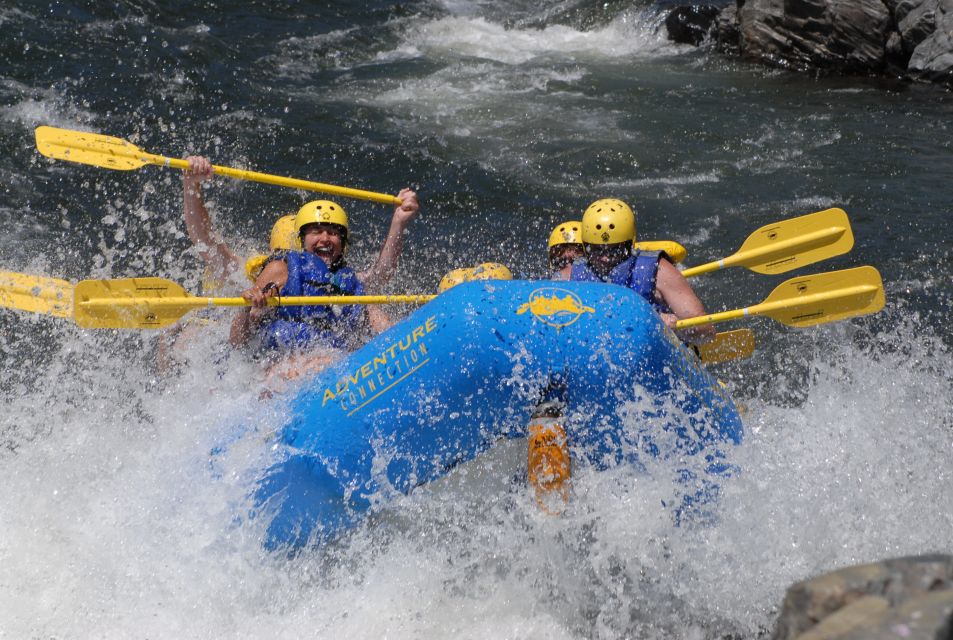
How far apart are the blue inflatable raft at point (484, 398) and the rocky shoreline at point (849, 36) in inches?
348

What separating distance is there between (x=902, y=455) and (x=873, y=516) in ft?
1.96

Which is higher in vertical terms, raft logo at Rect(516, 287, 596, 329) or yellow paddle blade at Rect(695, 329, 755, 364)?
raft logo at Rect(516, 287, 596, 329)

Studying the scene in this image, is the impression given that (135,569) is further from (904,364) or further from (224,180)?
(224,180)

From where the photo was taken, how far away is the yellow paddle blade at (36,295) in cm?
536

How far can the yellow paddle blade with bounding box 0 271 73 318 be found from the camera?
17.6 ft

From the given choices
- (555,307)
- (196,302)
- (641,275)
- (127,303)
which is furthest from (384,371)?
(127,303)

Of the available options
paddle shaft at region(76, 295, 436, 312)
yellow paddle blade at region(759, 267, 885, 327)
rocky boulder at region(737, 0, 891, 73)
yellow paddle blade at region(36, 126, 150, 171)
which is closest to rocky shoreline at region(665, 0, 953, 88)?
rocky boulder at region(737, 0, 891, 73)

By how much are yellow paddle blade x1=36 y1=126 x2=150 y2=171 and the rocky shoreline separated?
863 centimetres

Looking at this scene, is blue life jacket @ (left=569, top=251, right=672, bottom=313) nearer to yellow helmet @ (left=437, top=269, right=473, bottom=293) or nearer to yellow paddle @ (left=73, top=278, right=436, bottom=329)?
yellow helmet @ (left=437, top=269, right=473, bottom=293)

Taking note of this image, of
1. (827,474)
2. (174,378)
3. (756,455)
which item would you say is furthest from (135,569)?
(827,474)

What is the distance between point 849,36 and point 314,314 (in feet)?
28.9

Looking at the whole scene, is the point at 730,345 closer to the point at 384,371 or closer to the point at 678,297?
the point at 678,297

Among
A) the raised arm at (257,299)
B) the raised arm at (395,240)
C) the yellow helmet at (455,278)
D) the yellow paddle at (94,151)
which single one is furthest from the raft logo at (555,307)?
the yellow paddle at (94,151)

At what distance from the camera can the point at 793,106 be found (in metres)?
11.1
